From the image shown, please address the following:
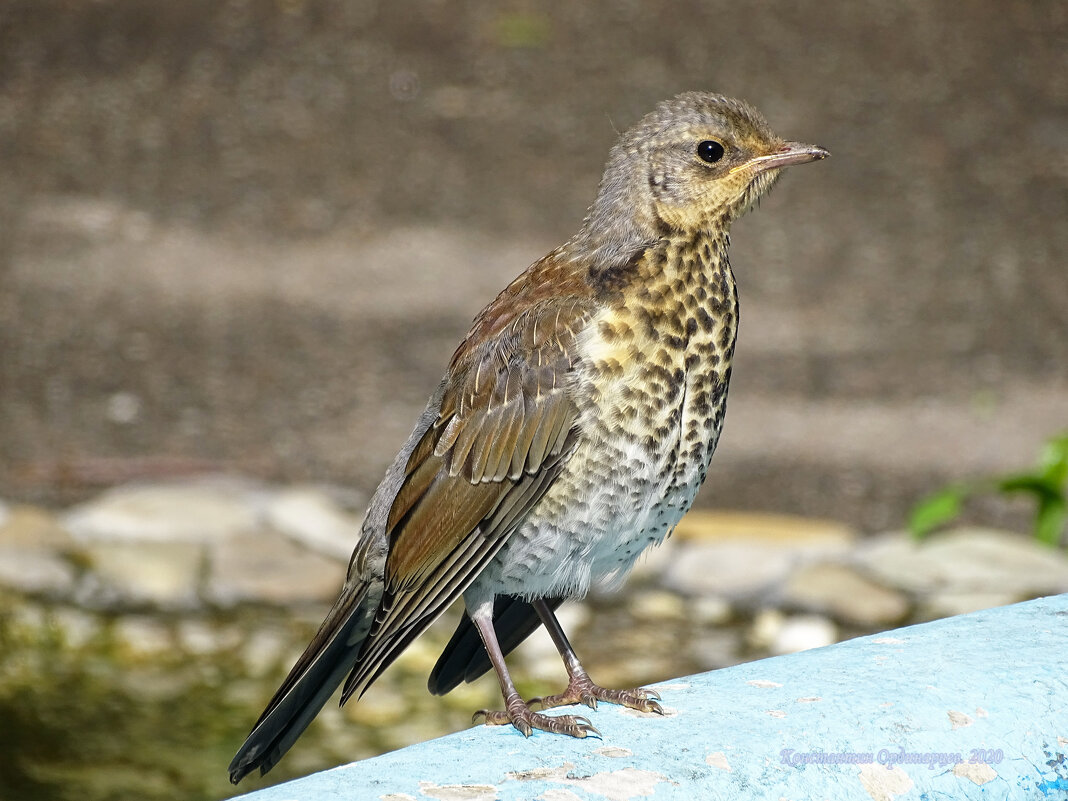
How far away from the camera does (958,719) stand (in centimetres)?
255

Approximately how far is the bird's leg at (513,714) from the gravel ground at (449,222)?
3.61m

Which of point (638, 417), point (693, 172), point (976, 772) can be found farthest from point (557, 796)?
point (693, 172)

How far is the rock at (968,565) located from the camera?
5777mm

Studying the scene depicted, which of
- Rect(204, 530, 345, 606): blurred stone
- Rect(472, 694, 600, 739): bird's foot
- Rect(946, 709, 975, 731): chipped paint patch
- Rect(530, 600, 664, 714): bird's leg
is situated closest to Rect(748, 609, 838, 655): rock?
Rect(204, 530, 345, 606): blurred stone

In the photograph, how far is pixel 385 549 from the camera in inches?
125

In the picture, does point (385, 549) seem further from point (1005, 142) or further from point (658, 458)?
point (1005, 142)

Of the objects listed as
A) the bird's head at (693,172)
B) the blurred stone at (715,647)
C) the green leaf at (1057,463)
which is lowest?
the blurred stone at (715,647)

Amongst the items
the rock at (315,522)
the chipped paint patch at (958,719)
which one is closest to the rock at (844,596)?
the rock at (315,522)

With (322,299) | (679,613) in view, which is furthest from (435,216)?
(679,613)

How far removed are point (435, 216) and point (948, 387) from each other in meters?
3.23

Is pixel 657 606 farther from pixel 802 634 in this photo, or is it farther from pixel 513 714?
pixel 513 714

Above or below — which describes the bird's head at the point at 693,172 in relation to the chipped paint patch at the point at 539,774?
above

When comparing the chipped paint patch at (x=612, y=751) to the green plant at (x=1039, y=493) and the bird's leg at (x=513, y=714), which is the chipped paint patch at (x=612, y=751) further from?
the green plant at (x=1039, y=493)

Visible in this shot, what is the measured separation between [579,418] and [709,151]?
0.61 metres
